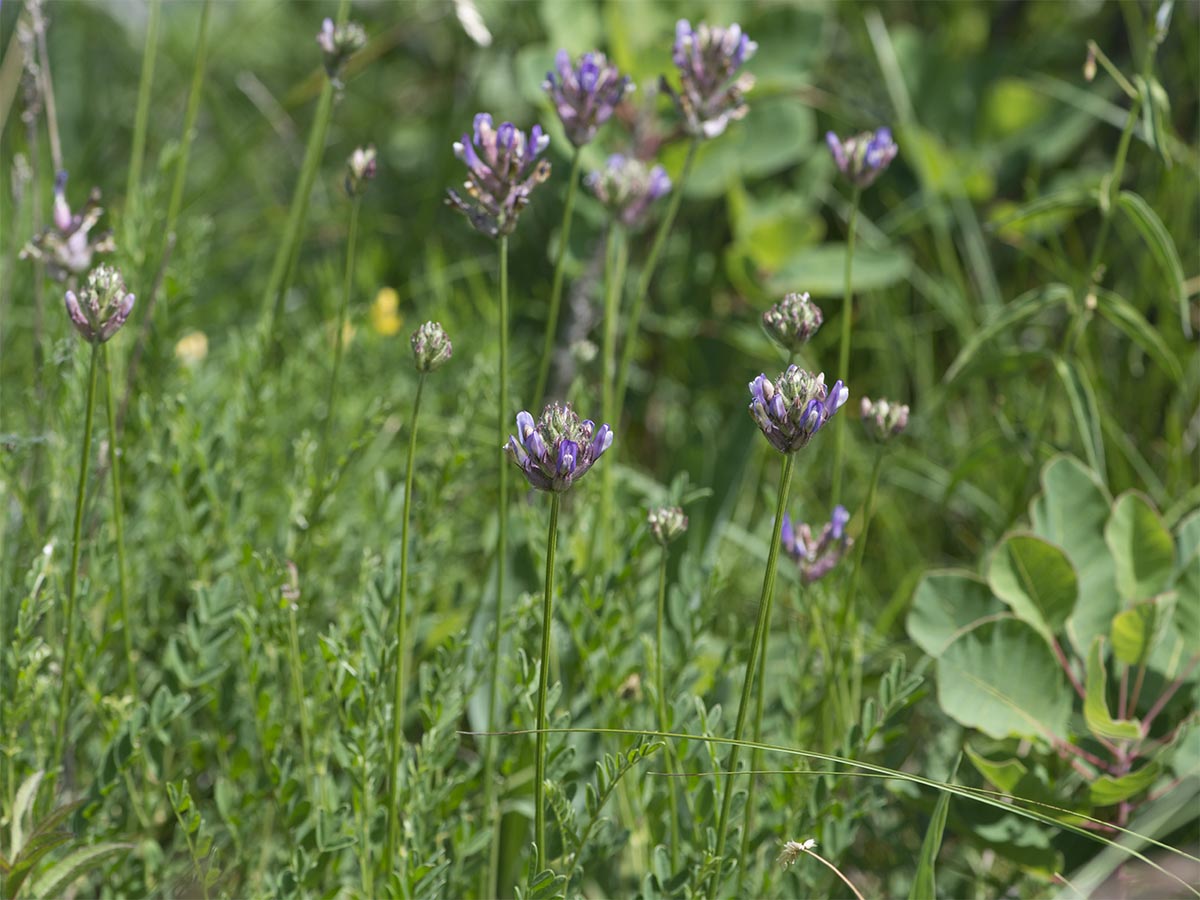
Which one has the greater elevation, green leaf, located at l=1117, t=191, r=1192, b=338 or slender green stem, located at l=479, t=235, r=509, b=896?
green leaf, located at l=1117, t=191, r=1192, b=338

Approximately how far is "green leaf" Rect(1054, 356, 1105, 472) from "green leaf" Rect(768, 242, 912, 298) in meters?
0.57

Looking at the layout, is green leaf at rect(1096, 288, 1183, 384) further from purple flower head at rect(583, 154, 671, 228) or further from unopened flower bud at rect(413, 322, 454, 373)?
unopened flower bud at rect(413, 322, 454, 373)

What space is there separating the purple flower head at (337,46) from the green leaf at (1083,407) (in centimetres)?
90

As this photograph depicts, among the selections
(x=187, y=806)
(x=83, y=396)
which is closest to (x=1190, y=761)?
(x=187, y=806)

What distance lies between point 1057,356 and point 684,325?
0.80 metres

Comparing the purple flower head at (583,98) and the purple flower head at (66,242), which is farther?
the purple flower head at (66,242)

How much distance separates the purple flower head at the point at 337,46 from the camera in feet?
4.58

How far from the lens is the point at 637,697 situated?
1459mm

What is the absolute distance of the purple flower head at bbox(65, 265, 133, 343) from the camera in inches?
41.7

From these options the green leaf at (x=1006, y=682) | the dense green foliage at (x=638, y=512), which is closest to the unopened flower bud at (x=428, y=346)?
the dense green foliage at (x=638, y=512)

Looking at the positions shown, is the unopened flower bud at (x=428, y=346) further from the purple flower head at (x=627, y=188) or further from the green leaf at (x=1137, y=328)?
the green leaf at (x=1137, y=328)

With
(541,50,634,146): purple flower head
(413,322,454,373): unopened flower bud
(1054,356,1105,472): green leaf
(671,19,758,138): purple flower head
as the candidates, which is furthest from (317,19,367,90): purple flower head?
(1054,356,1105,472): green leaf

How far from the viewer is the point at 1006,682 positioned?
140cm

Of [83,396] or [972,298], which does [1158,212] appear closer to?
[972,298]
